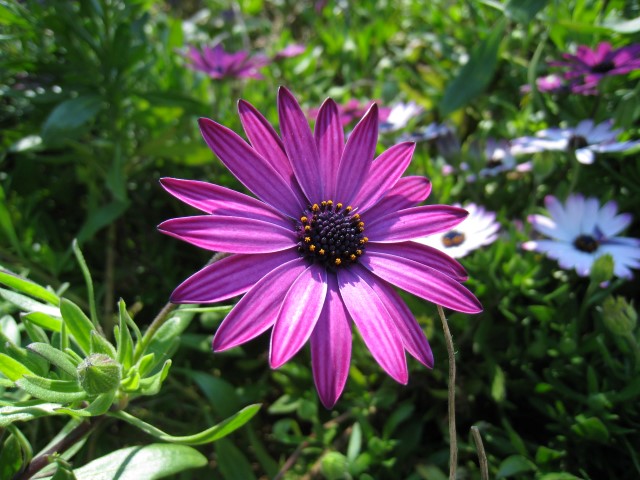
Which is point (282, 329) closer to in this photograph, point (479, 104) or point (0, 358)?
point (0, 358)

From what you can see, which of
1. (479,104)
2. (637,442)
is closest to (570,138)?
(479,104)

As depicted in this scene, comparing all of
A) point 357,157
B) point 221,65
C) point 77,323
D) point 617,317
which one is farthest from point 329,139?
point 221,65

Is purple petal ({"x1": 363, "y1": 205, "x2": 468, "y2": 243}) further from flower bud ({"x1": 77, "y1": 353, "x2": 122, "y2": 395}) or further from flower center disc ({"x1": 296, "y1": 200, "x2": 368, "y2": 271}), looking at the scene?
flower bud ({"x1": 77, "y1": 353, "x2": 122, "y2": 395})

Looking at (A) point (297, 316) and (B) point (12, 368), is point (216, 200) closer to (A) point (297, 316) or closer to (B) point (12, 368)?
(A) point (297, 316)

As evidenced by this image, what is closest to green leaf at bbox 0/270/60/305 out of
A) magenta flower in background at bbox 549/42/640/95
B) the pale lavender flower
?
the pale lavender flower

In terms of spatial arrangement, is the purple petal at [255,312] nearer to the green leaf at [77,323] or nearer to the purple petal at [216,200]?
the purple petal at [216,200]
